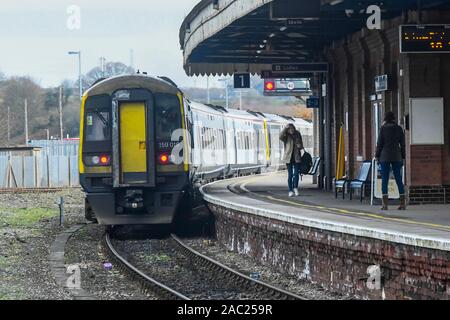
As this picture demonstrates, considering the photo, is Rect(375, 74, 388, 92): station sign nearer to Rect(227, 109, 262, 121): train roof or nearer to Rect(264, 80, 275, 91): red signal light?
Rect(264, 80, 275, 91): red signal light

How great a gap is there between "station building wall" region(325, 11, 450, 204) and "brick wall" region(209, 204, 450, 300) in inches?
138

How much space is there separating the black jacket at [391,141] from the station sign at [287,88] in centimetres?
1897

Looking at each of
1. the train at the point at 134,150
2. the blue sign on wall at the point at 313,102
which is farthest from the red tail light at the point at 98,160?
the blue sign on wall at the point at 313,102

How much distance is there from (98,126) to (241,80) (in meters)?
9.99

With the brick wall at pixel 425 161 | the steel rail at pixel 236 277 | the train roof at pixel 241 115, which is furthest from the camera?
the train roof at pixel 241 115

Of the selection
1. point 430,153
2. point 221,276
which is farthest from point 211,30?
point 221,276

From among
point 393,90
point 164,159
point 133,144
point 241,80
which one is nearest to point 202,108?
point 241,80

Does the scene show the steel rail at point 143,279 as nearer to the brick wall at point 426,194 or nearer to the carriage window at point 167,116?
the carriage window at point 167,116

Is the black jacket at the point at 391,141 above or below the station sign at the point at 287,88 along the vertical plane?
below

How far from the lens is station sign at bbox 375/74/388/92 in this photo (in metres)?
20.8

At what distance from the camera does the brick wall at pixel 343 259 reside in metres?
10.7

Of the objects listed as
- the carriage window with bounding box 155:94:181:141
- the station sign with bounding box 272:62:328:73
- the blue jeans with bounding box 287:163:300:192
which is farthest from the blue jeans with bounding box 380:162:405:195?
the station sign with bounding box 272:62:328:73

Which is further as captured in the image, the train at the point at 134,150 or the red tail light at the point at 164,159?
the red tail light at the point at 164,159
